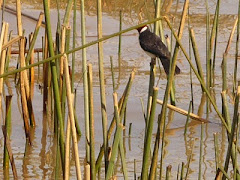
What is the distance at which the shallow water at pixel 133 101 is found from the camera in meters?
3.62

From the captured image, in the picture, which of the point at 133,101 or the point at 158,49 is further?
the point at 133,101

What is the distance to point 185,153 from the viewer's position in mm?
3814

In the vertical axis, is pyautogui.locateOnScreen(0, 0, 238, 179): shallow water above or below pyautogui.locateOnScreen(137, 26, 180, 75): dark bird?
below

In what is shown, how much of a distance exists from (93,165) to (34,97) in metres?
2.33

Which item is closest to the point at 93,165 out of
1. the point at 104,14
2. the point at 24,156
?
the point at 24,156

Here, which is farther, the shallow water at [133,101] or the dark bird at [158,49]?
the dark bird at [158,49]

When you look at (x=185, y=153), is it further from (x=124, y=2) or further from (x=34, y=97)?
(x=124, y=2)

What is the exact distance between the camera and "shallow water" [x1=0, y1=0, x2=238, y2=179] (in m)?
3.62

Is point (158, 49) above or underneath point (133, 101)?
above

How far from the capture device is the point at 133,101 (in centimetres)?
479

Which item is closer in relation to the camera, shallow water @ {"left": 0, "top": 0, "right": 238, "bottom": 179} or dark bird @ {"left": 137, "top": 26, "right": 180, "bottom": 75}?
shallow water @ {"left": 0, "top": 0, "right": 238, "bottom": 179}

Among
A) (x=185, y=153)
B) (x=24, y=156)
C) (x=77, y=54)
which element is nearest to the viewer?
(x=24, y=156)

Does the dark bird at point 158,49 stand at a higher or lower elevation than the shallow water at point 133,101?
higher

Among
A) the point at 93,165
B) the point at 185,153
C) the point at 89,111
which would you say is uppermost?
the point at 89,111
